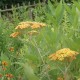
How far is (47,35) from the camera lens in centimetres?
208

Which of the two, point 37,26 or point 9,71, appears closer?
point 37,26

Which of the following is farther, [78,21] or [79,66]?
[78,21]

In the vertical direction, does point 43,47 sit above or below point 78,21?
below

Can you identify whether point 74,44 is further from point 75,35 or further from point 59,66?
point 75,35

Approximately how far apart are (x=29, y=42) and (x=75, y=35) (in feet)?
1.10

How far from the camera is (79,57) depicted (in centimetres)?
204

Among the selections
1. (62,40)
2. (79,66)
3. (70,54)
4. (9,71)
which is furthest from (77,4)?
(9,71)

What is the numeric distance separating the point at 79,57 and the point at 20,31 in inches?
16.1

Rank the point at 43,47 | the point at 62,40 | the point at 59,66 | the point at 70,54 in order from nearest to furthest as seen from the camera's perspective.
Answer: the point at 70,54
the point at 59,66
the point at 62,40
the point at 43,47

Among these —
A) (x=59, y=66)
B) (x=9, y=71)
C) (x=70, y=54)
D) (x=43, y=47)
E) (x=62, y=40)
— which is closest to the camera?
(x=70, y=54)

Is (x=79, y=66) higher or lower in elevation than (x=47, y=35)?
lower

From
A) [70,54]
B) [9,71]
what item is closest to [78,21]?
[70,54]

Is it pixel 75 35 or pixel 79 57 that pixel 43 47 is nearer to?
pixel 75 35

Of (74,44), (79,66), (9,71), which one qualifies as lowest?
(9,71)
